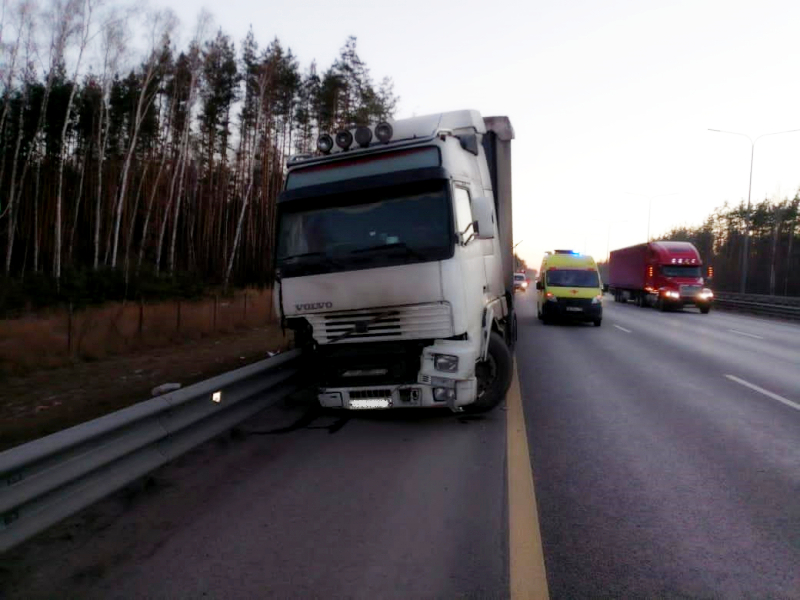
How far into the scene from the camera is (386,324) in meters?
6.95

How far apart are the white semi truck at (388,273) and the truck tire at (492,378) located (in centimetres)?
1

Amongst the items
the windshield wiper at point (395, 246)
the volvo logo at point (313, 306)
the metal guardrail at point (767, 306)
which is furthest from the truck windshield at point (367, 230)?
the metal guardrail at point (767, 306)

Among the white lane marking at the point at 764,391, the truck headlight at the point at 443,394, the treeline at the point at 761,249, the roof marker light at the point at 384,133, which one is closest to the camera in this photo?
the truck headlight at the point at 443,394

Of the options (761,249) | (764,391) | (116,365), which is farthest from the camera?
(761,249)

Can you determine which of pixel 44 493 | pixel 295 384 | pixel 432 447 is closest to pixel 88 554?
pixel 44 493

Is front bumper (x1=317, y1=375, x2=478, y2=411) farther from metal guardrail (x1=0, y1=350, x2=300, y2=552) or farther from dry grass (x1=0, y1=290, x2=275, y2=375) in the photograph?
dry grass (x1=0, y1=290, x2=275, y2=375)

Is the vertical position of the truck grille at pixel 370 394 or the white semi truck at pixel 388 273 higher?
the white semi truck at pixel 388 273

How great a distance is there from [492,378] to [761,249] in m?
68.6

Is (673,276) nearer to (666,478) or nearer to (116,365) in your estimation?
(116,365)

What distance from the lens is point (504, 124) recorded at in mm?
10922

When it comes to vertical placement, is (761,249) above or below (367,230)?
above

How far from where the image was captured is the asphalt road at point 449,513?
348 centimetres

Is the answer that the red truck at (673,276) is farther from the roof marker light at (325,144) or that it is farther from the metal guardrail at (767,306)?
the roof marker light at (325,144)

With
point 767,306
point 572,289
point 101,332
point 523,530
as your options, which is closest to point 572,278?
point 572,289
